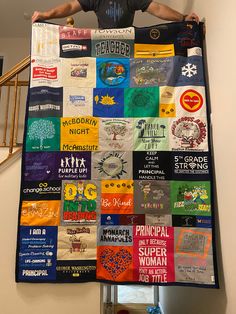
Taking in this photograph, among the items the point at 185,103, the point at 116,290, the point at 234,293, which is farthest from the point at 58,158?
the point at 116,290

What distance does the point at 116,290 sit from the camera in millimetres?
4609

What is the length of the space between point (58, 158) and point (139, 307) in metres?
3.46

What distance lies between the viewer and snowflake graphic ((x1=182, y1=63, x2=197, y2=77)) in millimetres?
2189

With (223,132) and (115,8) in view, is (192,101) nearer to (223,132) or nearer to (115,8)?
(223,132)

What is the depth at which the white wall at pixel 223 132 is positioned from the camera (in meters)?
1.76

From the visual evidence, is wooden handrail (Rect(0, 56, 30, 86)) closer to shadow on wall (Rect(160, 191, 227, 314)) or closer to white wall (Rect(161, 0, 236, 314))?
white wall (Rect(161, 0, 236, 314))

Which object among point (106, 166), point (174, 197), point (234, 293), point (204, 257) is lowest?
point (234, 293)

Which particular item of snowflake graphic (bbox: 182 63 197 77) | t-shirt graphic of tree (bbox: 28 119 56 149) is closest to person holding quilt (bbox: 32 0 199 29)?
snowflake graphic (bbox: 182 63 197 77)

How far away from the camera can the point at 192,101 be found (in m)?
2.16

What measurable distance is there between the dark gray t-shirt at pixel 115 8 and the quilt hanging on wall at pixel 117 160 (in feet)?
0.54

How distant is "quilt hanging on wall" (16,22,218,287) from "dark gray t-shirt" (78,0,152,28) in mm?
164

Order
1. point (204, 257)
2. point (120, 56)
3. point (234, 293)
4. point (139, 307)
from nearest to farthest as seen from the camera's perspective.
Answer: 1. point (234, 293)
2. point (204, 257)
3. point (120, 56)
4. point (139, 307)

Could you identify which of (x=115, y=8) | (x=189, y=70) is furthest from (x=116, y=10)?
(x=189, y=70)

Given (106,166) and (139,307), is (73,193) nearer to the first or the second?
(106,166)
